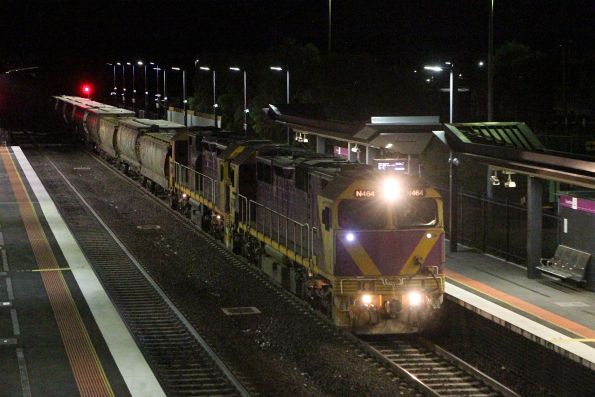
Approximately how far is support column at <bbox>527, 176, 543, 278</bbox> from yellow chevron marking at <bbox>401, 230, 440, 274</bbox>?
5287 mm

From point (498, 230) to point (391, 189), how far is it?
18.3 metres

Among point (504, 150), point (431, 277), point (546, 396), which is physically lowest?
point (546, 396)

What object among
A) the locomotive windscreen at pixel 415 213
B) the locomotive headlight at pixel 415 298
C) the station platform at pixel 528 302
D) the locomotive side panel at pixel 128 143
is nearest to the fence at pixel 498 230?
the station platform at pixel 528 302

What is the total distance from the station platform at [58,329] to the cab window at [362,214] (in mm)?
5405

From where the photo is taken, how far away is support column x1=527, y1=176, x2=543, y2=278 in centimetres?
2686

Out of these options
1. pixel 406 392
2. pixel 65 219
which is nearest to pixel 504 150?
pixel 406 392

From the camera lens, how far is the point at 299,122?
130 ft

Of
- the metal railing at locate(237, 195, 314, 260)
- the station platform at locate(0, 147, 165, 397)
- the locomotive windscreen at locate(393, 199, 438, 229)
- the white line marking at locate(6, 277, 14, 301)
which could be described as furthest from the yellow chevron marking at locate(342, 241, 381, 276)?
the white line marking at locate(6, 277, 14, 301)

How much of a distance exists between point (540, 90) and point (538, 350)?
69.7m

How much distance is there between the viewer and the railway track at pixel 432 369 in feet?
62.5

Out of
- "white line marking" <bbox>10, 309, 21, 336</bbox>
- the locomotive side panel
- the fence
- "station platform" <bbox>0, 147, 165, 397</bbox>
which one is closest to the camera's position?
"station platform" <bbox>0, 147, 165, 397</bbox>

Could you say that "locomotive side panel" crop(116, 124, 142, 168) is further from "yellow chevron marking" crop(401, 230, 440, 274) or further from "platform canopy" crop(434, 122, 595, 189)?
"yellow chevron marking" crop(401, 230, 440, 274)

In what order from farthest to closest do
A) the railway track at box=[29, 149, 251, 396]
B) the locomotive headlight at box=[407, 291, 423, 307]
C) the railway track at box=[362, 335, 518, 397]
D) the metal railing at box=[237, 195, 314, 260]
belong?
the metal railing at box=[237, 195, 314, 260]
the locomotive headlight at box=[407, 291, 423, 307]
the railway track at box=[29, 149, 251, 396]
the railway track at box=[362, 335, 518, 397]

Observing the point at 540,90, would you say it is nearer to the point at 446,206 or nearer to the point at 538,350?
the point at 446,206
